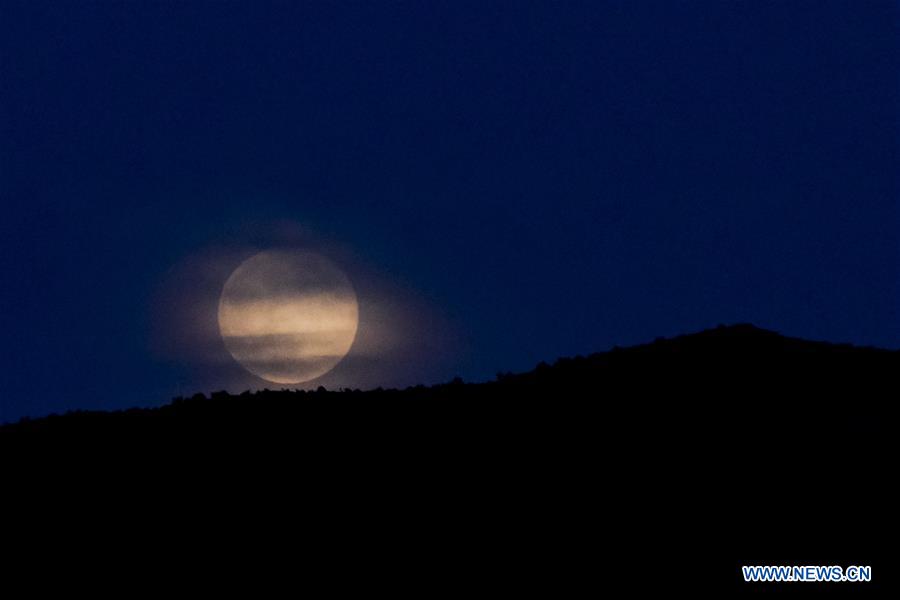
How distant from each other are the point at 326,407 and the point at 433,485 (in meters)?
4.78

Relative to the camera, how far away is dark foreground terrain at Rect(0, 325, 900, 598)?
1549 cm

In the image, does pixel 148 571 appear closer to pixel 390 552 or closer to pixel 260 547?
pixel 260 547

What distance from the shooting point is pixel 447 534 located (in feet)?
53.7

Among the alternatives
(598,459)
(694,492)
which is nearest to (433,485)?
(598,459)

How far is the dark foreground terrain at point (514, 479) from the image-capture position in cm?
1549

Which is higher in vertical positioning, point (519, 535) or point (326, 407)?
point (326, 407)

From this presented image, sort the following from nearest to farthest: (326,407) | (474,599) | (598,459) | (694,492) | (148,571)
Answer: (474,599)
(148,571)
(694,492)
(598,459)
(326,407)

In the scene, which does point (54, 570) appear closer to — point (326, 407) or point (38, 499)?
point (38, 499)

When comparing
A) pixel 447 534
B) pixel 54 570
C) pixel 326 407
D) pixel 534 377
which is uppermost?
pixel 534 377

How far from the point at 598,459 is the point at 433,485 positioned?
9.99ft

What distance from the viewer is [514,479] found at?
18047 millimetres

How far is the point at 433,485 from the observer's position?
18.0m

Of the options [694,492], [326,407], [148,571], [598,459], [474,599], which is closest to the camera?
[474,599]

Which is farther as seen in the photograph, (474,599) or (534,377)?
(534,377)
